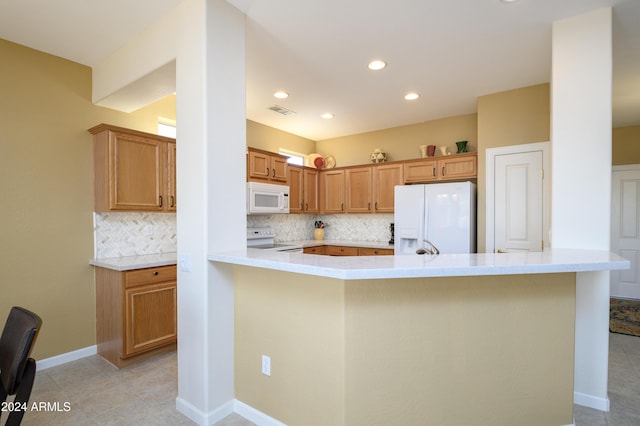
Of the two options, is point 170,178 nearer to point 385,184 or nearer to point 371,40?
point 371,40

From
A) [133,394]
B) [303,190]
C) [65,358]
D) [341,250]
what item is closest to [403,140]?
[303,190]

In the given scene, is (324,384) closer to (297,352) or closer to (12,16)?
(297,352)

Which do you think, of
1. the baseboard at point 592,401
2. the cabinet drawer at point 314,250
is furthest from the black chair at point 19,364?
the cabinet drawer at point 314,250

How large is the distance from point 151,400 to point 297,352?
1290mm

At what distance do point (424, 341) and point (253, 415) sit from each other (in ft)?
3.94

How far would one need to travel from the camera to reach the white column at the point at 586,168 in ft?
6.95

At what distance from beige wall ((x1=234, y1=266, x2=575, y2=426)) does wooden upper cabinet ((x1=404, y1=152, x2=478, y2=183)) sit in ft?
8.38

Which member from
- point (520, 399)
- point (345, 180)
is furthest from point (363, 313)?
point (345, 180)

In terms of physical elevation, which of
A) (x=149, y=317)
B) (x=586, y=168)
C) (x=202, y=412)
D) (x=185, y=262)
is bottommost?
(x=202, y=412)

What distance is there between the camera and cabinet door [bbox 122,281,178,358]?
9.10ft

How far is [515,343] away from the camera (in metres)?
1.80

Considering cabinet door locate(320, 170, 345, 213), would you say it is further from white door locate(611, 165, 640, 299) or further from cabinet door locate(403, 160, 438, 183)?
white door locate(611, 165, 640, 299)

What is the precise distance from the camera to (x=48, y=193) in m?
2.84

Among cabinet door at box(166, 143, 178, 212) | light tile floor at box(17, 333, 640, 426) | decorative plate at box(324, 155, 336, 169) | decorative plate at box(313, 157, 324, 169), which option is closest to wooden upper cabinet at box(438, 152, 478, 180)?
decorative plate at box(324, 155, 336, 169)
